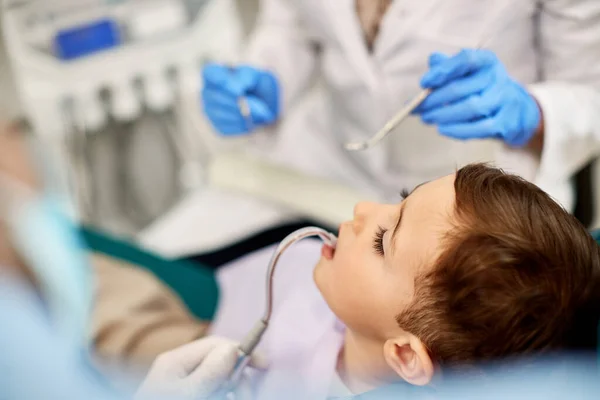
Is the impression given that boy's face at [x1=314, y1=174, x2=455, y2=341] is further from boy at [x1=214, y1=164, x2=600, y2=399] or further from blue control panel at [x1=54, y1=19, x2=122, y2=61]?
blue control panel at [x1=54, y1=19, x2=122, y2=61]

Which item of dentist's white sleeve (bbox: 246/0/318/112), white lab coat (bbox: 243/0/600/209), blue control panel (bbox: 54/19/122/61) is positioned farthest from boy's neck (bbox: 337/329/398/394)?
blue control panel (bbox: 54/19/122/61)

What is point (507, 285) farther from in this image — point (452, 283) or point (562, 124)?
point (562, 124)

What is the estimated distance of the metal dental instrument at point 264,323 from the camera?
1.75 ft

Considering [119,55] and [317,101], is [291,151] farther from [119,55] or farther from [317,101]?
[119,55]

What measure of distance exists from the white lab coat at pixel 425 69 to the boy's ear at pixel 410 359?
0.17 meters

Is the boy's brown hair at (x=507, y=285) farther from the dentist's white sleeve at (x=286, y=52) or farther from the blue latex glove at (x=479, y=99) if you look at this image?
the dentist's white sleeve at (x=286, y=52)

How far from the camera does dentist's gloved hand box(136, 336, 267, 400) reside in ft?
1.56

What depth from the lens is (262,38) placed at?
0.94 meters

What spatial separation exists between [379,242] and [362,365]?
0.37 feet

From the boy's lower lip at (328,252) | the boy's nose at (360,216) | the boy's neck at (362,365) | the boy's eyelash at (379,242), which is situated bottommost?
the boy's neck at (362,365)

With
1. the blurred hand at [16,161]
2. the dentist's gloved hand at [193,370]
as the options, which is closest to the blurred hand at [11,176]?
the blurred hand at [16,161]

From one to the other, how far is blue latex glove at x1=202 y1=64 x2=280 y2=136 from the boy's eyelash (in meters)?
0.35

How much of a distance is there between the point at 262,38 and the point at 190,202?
0.93ft

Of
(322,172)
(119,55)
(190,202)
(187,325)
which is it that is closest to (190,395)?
(187,325)
